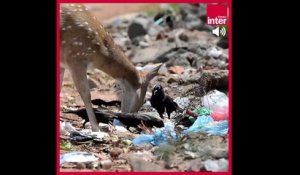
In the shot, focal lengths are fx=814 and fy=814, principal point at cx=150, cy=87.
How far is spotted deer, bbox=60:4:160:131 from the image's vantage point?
7703mm

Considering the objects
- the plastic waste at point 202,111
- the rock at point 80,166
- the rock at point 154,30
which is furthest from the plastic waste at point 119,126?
the rock at point 154,30

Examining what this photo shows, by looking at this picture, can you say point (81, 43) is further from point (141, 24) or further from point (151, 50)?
point (141, 24)

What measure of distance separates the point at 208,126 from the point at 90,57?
4.59 ft

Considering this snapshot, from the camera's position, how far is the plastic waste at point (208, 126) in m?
7.28

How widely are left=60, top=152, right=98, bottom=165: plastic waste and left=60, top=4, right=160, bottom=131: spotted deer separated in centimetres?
70

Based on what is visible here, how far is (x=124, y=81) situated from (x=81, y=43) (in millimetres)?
791

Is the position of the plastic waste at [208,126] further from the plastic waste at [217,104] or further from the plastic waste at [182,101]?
the plastic waste at [182,101]

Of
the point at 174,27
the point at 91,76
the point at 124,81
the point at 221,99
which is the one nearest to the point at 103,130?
the point at 124,81

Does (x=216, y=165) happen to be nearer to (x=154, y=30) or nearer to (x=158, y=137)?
(x=158, y=137)

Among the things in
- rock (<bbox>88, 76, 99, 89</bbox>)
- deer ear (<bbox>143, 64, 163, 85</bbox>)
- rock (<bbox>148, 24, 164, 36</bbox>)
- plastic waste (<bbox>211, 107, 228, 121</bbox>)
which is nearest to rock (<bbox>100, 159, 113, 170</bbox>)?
plastic waste (<bbox>211, 107, 228, 121</bbox>)

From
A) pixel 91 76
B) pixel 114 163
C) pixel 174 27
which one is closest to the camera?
pixel 114 163

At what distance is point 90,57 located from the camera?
7.98m

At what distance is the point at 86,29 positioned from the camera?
7.85 metres

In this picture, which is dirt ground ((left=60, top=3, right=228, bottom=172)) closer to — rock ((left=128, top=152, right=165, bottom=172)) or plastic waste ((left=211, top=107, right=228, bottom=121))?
rock ((left=128, top=152, right=165, bottom=172))
